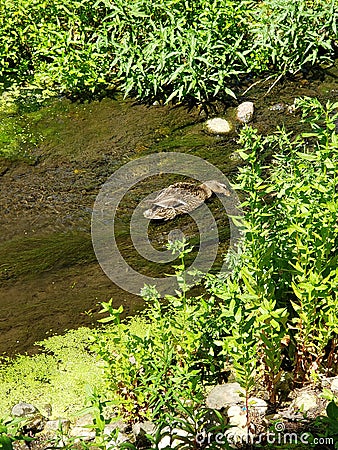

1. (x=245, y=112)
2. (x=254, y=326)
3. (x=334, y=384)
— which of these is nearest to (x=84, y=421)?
(x=254, y=326)

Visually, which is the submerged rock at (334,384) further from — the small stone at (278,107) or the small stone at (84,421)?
the small stone at (278,107)

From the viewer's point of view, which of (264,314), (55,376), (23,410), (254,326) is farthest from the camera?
(55,376)

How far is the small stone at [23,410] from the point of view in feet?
8.35

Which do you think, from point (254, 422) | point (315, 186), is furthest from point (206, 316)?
→ point (315, 186)

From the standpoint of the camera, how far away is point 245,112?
4777mm

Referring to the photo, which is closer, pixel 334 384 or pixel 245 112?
pixel 334 384

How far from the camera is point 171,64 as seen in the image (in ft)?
15.7

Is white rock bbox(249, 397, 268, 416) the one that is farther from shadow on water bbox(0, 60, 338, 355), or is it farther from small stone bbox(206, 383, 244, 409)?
shadow on water bbox(0, 60, 338, 355)

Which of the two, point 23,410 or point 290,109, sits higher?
point 290,109

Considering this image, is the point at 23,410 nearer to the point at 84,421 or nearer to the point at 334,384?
the point at 84,421

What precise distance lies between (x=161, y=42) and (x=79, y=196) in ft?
4.45

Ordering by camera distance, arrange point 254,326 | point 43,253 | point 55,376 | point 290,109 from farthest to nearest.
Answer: point 290,109
point 43,253
point 55,376
point 254,326

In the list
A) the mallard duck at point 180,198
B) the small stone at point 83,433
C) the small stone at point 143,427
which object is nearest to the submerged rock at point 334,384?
the small stone at point 143,427

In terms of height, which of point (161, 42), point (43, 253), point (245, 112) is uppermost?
point (161, 42)
